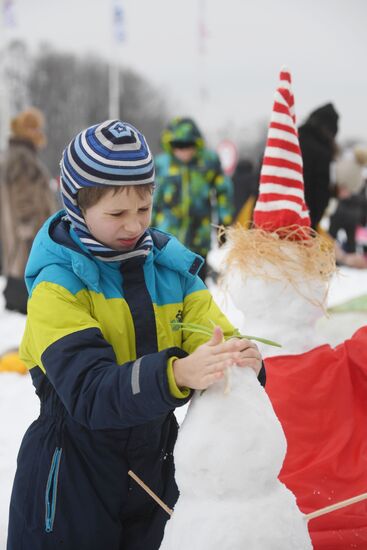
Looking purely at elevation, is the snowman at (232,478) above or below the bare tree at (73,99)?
above

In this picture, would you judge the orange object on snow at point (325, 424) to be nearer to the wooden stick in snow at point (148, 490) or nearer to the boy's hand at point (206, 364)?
the wooden stick in snow at point (148, 490)

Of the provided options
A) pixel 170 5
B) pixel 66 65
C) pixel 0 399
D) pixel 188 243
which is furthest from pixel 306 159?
pixel 170 5

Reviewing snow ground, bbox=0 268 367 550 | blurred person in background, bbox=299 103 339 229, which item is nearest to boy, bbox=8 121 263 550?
snow ground, bbox=0 268 367 550

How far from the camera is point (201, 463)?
128cm

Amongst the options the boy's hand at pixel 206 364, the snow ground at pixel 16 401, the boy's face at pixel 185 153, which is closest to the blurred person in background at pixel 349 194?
the boy's face at pixel 185 153

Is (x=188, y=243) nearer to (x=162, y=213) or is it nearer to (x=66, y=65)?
(x=162, y=213)

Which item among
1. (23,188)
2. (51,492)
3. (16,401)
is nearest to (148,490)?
(51,492)

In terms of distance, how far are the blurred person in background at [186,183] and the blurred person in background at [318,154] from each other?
820 millimetres

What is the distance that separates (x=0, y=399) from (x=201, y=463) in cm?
265

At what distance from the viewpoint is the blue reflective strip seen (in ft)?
4.82

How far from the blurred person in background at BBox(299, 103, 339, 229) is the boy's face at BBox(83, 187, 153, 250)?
11.2ft

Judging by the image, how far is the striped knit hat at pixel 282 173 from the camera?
89.7 inches

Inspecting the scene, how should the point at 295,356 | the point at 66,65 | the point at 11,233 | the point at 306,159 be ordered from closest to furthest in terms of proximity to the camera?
the point at 295,356 < the point at 306,159 < the point at 11,233 < the point at 66,65

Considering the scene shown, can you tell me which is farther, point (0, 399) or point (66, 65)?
point (66, 65)
